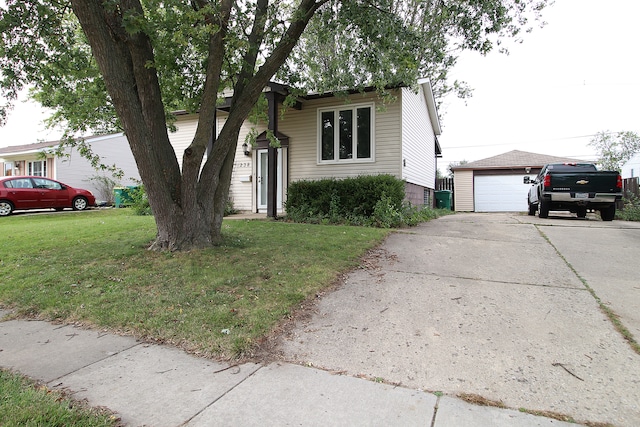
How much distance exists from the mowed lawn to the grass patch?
0.92 metres

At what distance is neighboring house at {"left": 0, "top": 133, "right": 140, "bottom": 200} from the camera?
70.7 feet

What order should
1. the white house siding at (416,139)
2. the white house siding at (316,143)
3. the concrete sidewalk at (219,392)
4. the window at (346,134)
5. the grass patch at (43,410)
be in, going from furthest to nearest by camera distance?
the white house siding at (416,139)
the window at (346,134)
the white house siding at (316,143)
the concrete sidewalk at (219,392)
the grass patch at (43,410)

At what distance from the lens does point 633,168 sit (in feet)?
65.1

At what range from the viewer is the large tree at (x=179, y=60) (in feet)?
16.6

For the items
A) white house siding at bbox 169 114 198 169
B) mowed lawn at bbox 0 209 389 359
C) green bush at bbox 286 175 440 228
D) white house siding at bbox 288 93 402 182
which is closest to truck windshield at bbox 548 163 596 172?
green bush at bbox 286 175 440 228

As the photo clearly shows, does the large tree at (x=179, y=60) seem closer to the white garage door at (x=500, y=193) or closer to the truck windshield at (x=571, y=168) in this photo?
the truck windshield at (x=571, y=168)

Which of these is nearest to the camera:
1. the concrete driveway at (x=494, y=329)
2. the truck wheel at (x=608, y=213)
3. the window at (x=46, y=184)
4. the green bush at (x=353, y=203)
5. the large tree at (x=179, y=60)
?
the concrete driveway at (x=494, y=329)

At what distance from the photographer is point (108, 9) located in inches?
182

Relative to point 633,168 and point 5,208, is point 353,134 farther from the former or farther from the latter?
point 633,168

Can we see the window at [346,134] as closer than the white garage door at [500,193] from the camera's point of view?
→ Yes

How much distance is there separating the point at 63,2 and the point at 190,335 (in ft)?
22.1

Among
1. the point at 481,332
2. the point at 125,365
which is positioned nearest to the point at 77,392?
the point at 125,365

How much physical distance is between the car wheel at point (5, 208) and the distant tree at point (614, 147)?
1250 inches

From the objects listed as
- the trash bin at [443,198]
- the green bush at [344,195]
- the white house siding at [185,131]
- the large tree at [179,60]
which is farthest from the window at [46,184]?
the trash bin at [443,198]
